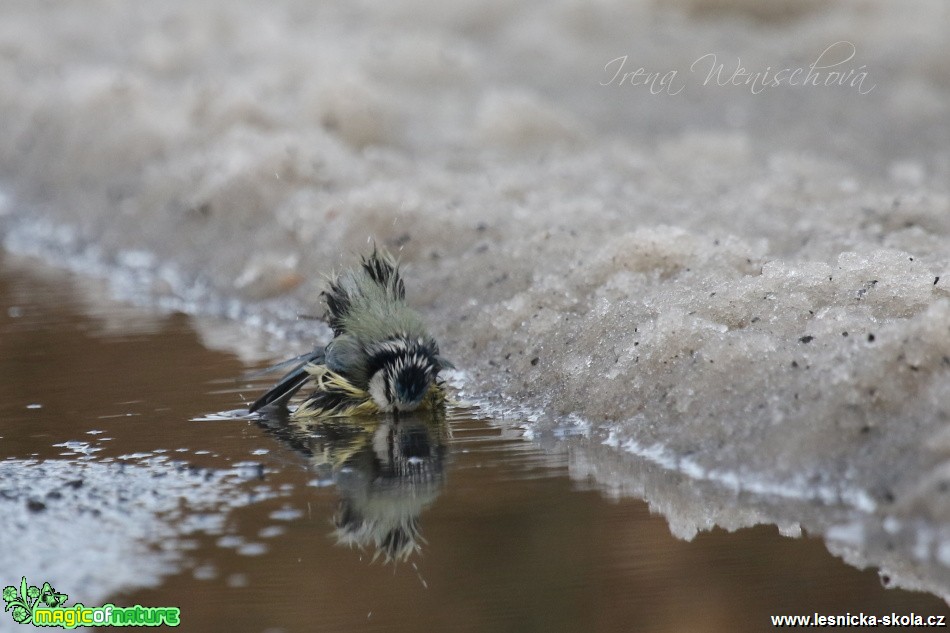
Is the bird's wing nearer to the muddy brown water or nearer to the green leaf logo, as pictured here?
the muddy brown water

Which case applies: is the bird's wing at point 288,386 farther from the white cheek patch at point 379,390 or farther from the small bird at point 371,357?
the white cheek patch at point 379,390

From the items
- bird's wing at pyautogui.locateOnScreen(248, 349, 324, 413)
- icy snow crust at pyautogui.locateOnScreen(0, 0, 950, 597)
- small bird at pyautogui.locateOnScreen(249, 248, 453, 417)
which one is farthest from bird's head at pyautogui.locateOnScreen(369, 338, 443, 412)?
icy snow crust at pyautogui.locateOnScreen(0, 0, 950, 597)

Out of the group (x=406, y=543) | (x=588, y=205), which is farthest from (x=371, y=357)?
(x=588, y=205)

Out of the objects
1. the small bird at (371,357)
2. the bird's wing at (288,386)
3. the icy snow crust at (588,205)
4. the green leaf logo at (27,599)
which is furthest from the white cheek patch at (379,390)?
the green leaf logo at (27,599)

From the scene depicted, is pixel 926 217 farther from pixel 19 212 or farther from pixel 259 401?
pixel 19 212

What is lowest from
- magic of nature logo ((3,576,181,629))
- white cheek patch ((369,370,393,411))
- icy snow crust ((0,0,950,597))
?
magic of nature logo ((3,576,181,629))

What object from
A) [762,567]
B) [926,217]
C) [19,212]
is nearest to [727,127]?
[926,217]

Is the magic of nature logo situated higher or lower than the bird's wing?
lower
